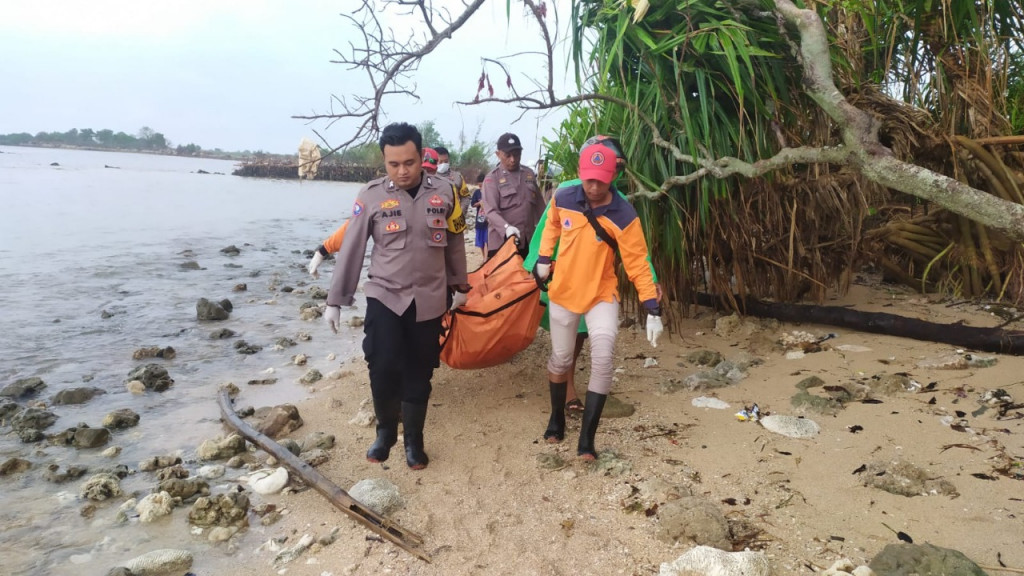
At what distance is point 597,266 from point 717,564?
4.96 feet

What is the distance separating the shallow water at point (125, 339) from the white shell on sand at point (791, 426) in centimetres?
276

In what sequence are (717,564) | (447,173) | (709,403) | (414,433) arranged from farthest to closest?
(447,173), (709,403), (414,433), (717,564)

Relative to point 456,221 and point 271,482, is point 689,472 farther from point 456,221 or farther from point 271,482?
point 271,482

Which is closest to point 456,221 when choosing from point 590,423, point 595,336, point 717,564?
point 595,336

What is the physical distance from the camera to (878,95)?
195 inches

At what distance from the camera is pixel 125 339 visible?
254 inches

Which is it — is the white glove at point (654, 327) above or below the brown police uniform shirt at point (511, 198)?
below

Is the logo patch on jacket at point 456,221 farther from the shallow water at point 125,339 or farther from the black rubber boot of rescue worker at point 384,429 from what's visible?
the shallow water at point 125,339

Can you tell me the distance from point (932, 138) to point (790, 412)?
106 inches

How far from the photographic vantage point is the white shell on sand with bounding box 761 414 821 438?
330 centimetres

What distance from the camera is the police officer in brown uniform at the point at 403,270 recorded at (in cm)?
317

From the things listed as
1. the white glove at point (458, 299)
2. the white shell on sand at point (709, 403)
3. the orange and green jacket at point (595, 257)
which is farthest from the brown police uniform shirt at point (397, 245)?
the white shell on sand at point (709, 403)

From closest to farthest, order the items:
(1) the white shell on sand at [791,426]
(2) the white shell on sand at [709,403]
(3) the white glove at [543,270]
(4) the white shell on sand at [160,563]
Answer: (4) the white shell on sand at [160,563] → (1) the white shell on sand at [791,426] → (3) the white glove at [543,270] → (2) the white shell on sand at [709,403]

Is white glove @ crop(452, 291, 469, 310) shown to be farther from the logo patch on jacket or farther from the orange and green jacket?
the orange and green jacket
